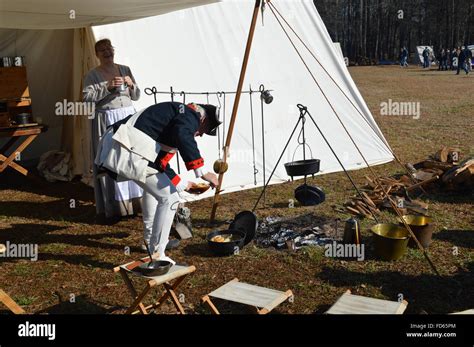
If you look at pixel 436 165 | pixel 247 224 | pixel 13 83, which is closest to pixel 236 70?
pixel 247 224

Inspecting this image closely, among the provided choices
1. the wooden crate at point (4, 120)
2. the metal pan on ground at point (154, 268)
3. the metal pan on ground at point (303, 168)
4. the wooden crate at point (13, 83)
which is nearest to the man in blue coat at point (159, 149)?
the metal pan on ground at point (154, 268)

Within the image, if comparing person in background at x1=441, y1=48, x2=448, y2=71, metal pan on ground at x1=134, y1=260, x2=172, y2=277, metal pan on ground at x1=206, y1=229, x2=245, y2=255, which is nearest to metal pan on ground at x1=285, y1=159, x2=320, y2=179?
metal pan on ground at x1=206, y1=229, x2=245, y2=255

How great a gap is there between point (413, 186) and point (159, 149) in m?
3.25

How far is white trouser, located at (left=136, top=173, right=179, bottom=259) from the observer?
3525 millimetres

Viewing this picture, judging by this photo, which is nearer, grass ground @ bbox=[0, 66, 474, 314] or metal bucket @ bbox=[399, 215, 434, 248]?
grass ground @ bbox=[0, 66, 474, 314]

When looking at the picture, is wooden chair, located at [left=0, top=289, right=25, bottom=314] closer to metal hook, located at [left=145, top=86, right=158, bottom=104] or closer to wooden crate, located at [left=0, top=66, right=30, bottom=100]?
metal hook, located at [left=145, top=86, right=158, bottom=104]

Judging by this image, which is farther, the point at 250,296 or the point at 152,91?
the point at 152,91

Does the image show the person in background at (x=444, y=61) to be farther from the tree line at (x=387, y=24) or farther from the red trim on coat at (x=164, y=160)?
the red trim on coat at (x=164, y=160)

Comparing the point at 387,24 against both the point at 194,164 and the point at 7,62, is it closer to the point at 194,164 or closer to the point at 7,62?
the point at 7,62

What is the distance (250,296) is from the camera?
3.06 meters

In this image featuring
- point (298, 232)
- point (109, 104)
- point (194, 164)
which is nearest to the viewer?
point (194, 164)

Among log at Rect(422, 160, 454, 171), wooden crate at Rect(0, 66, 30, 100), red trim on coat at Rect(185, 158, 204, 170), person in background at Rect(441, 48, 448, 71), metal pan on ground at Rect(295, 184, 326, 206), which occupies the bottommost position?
metal pan on ground at Rect(295, 184, 326, 206)

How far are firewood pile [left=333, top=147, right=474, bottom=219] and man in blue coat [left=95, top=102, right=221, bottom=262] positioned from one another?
214 centimetres

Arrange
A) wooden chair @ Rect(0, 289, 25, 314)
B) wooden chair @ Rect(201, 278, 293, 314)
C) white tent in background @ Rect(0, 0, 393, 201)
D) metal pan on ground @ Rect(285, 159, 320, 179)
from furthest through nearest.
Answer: white tent in background @ Rect(0, 0, 393, 201), metal pan on ground @ Rect(285, 159, 320, 179), wooden chair @ Rect(201, 278, 293, 314), wooden chair @ Rect(0, 289, 25, 314)
